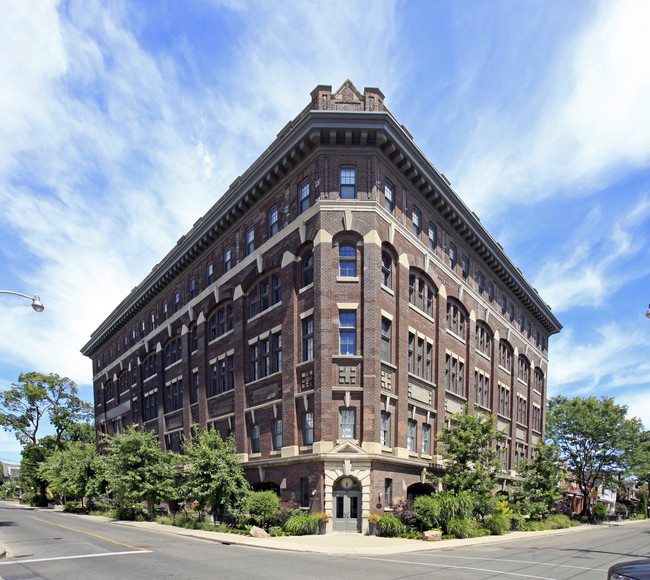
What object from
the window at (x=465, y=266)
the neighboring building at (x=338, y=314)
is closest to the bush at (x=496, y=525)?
the neighboring building at (x=338, y=314)

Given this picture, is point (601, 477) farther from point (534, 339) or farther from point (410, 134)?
point (410, 134)

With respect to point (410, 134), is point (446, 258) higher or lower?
lower

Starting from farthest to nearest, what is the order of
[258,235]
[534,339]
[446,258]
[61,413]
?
[61,413], [534,339], [446,258], [258,235]

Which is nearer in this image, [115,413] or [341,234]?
[341,234]

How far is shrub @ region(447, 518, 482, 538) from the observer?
2464 centimetres

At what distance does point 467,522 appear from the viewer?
82.8ft

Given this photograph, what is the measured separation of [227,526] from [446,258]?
2223 centimetres

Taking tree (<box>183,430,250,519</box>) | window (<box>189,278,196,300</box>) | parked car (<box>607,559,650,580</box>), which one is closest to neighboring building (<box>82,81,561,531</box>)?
window (<box>189,278,196,300</box>)

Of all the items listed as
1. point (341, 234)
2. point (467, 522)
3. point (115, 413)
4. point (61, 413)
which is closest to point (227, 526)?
point (467, 522)

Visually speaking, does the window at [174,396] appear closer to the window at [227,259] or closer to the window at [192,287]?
the window at [192,287]

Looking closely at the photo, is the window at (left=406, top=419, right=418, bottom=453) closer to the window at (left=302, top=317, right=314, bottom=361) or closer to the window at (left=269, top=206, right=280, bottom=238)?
the window at (left=302, top=317, right=314, bottom=361)

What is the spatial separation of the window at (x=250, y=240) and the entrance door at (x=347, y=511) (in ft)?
55.1

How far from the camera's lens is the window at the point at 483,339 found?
1682 inches

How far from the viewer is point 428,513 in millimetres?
24984
